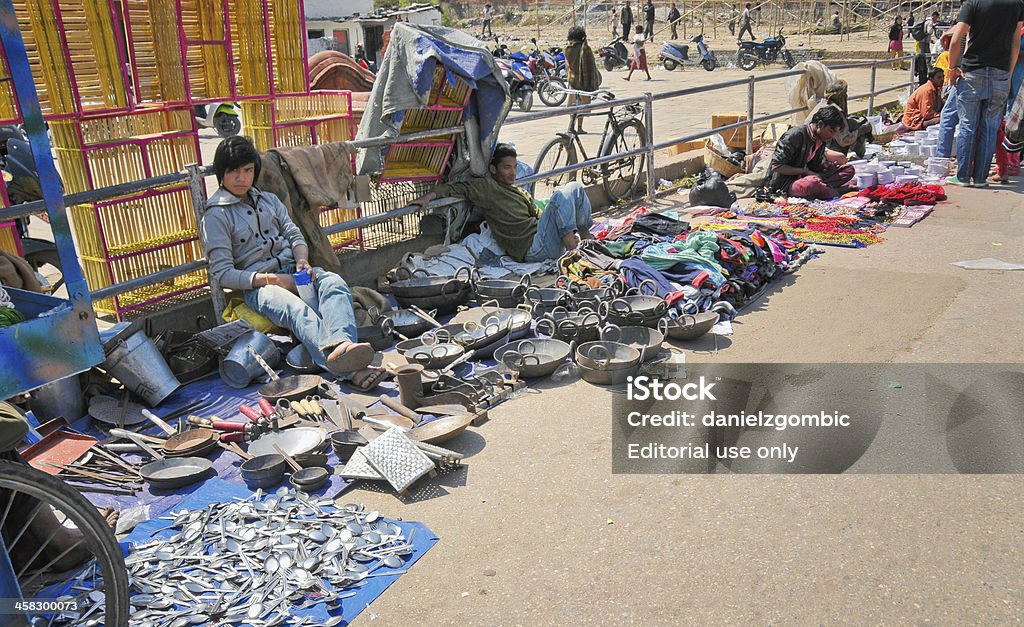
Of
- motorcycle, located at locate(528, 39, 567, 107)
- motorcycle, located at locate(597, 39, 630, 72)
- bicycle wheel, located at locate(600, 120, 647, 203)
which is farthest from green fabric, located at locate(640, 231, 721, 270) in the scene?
motorcycle, located at locate(597, 39, 630, 72)

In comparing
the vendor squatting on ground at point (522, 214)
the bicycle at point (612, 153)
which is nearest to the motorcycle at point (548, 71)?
the bicycle at point (612, 153)

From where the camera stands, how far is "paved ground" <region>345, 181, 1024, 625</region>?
8.34ft

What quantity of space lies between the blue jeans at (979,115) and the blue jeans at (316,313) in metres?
7.15

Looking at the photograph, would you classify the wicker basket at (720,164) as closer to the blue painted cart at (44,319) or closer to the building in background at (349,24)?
the blue painted cart at (44,319)

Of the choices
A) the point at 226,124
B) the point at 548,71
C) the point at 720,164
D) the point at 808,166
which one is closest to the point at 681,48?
the point at 548,71

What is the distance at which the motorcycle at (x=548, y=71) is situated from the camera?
809 inches

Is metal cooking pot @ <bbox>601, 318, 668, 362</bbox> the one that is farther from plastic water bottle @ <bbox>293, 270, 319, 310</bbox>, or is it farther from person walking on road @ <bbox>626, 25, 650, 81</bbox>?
person walking on road @ <bbox>626, 25, 650, 81</bbox>

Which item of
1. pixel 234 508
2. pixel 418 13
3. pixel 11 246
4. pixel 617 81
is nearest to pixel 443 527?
pixel 234 508

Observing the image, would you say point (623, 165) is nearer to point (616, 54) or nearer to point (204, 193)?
point (204, 193)

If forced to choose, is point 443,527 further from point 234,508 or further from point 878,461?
point 878,461

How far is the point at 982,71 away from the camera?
26.5 ft

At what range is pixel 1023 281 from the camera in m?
5.49

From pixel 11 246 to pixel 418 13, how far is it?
24.5m

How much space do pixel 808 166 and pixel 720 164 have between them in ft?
4.33
